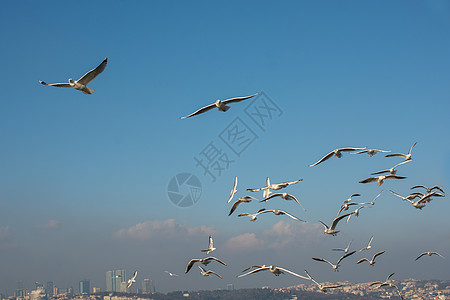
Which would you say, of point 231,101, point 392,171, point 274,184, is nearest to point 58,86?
point 231,101

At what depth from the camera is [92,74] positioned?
23.1 m

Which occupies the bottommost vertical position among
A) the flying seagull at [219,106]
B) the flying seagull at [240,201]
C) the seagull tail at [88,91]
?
the flying seagull at [240,201]

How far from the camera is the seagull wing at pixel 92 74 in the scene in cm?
2234

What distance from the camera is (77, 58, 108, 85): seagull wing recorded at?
2234 cm

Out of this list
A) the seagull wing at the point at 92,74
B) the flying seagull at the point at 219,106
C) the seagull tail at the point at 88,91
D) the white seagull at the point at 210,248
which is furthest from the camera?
the white seagull at the point at 210,248

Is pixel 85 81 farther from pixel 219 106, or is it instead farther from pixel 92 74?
pixel 219 106

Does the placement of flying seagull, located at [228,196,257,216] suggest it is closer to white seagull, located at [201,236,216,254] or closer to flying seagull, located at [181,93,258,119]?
white seagull, located at [201,236,216,254]

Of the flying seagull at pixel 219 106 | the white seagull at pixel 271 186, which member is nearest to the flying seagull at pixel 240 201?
the white seagull at pixel 271 186

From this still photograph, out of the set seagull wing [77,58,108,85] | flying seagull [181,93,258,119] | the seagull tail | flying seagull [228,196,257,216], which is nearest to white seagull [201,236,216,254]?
flying seagull [228,196,257,216]

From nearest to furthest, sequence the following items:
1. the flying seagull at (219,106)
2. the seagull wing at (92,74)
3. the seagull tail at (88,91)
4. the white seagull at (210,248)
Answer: the seagull wing at (92,74), the flying seagull at (219,106), the seagull tail at (88,91), the white seagull at (210,248)

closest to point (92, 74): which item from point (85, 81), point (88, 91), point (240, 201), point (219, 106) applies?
point (85, 81)

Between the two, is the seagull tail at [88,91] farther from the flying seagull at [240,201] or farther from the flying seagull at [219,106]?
the flying seagull at [240,201]

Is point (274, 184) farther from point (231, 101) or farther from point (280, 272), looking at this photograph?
point (231, 101)

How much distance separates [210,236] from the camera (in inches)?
1270
